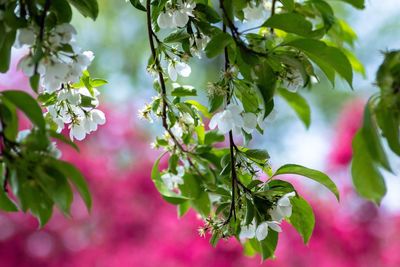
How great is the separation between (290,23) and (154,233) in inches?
87.8

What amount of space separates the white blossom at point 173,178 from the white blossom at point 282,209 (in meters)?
0.20

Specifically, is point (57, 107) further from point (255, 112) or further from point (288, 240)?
point (288, 240)

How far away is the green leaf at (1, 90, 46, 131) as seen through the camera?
551mm

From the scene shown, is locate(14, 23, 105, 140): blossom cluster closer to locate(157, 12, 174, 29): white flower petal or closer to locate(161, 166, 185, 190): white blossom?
locate(157, 12, 174, 29): white flower petal

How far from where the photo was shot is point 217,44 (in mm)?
646

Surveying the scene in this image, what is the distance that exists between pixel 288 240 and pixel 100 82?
2061 millimetres

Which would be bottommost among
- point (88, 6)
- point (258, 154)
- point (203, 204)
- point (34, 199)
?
point (203, 204)

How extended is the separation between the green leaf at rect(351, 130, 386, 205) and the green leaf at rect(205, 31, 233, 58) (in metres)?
0.16

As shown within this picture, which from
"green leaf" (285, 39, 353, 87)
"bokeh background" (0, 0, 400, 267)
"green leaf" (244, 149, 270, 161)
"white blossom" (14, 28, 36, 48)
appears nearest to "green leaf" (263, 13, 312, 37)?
"green leaf" (285, 39, 353, 87)

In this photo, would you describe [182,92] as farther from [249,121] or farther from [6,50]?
[6,50]

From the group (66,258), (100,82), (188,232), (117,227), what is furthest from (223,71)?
(117,227)

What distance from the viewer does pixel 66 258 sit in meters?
2.65

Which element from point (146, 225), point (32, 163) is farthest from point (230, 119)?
point (146, 225)

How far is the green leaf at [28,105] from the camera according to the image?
0.55 m
